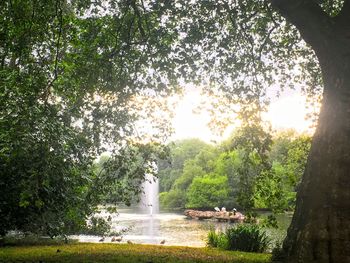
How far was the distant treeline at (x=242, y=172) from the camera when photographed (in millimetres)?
10531

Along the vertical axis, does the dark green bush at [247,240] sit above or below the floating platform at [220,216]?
above

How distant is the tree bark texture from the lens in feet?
19.6

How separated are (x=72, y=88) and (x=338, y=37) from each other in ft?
23.7

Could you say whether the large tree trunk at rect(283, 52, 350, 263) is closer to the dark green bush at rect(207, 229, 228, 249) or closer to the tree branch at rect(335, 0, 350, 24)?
the tree branch at rect(335, 0, 350, 24)

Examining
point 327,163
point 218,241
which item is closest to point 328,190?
point 327,163

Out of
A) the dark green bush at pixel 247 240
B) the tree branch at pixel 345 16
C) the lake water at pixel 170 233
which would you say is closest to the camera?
the tree branch at pixel 345 16

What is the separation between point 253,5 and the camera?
1184cm

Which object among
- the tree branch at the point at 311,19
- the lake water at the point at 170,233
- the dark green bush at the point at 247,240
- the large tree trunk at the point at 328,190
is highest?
the tree branch at the point at 311,19

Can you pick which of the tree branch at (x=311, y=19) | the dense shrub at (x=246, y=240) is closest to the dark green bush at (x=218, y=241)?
the dense shrub at (x=246, y=240)

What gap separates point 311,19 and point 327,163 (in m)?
2.80

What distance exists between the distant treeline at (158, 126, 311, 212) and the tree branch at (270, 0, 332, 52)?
9.61 feet

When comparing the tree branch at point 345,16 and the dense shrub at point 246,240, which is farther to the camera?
the dense shrub at point 246,240

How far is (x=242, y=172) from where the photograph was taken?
11.2 meters

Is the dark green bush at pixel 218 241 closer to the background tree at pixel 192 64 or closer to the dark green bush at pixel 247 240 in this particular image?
the dark green bush at pixel 247 240
